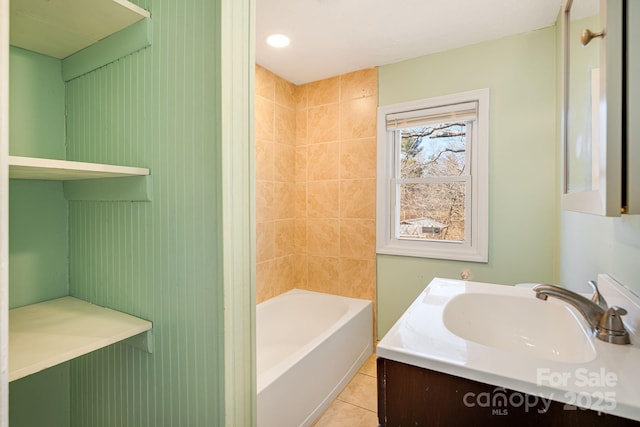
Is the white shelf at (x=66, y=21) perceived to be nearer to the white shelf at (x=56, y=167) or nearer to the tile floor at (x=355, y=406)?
the white shelf at (x=56, y=167)

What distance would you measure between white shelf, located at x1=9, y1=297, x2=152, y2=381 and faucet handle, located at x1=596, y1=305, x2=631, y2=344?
50.7 inches

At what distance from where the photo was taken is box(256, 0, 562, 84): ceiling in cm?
168

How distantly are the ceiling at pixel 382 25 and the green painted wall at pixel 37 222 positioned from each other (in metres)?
1.11

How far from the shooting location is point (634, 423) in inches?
23.5

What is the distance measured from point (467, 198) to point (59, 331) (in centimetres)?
225

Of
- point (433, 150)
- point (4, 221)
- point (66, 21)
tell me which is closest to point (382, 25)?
point (433, 150)

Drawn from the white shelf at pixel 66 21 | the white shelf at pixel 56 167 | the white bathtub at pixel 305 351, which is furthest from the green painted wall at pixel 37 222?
the white bathtub at pixel 305 351

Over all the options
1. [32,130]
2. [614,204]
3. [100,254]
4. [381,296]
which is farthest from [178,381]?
[381,296]

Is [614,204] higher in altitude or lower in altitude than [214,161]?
lower

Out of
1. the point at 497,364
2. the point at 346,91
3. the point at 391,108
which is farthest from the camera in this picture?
the point at 346,91

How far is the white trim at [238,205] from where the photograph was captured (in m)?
0.76

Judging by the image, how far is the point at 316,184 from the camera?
2.69 m

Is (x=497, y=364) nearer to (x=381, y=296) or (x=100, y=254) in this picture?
(x=100, y=254)

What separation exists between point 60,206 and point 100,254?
0.88 feet
